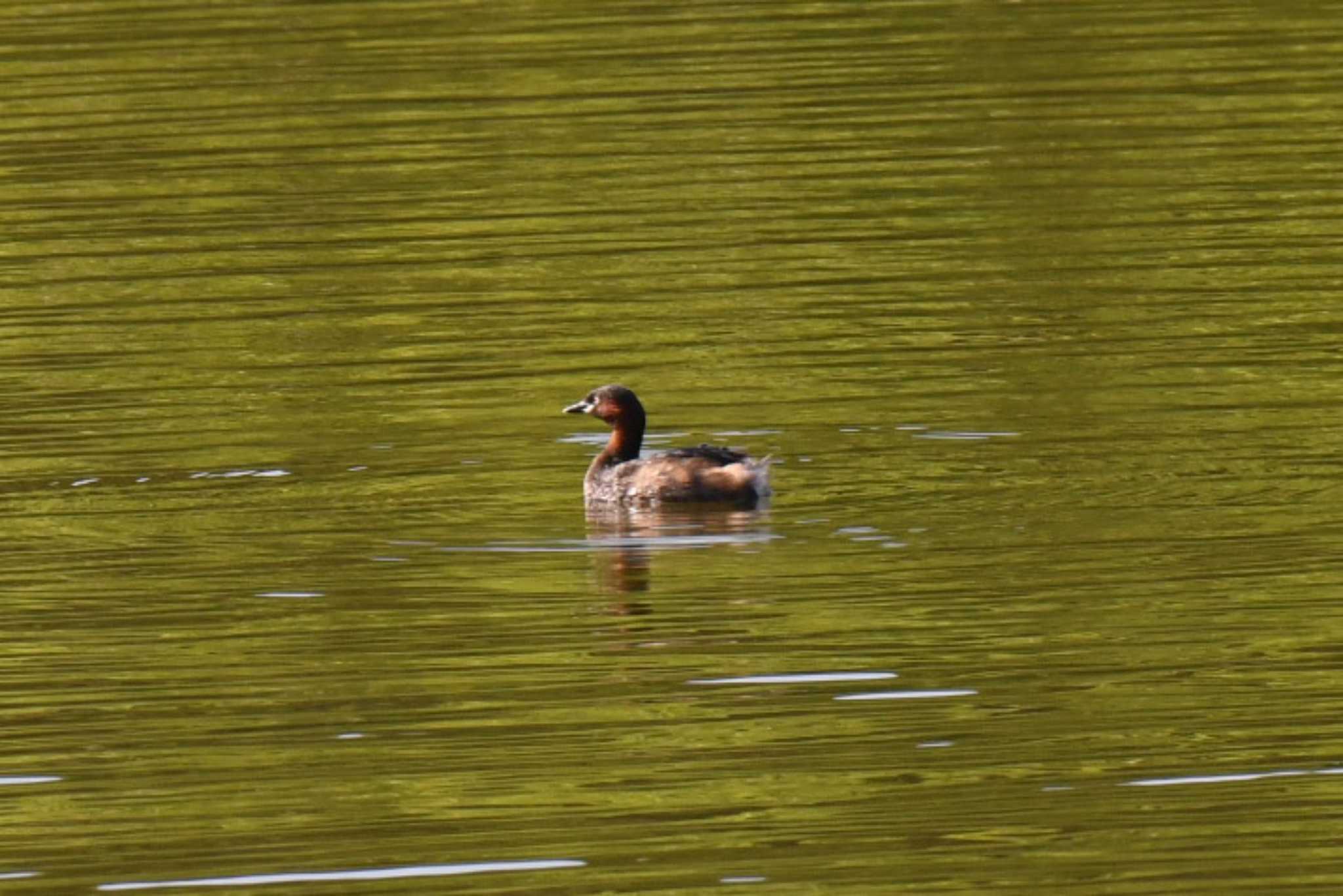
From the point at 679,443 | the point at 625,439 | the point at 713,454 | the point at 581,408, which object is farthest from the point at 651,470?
the point at 679,443

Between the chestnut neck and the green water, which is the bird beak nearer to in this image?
the chestnut neck

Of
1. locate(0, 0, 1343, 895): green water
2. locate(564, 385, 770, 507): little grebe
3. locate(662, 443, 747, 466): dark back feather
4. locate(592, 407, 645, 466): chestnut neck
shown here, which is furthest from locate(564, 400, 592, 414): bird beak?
locate(662, 443, 747, 466): dark back feather

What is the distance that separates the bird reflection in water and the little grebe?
7 centimetres

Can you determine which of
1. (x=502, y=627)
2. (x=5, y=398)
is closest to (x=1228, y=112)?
(x=5, y=398)

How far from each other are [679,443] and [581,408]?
0.63 metres

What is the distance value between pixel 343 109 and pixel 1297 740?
17.7m

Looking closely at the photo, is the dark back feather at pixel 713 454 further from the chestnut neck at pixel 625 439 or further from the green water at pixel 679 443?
the chestnut neck at pixel 625 439

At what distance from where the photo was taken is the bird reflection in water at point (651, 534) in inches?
550

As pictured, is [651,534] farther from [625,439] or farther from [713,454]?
[625,439]

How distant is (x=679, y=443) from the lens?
16469 mm

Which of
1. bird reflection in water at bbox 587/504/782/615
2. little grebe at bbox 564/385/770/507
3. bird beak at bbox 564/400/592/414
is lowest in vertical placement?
bird reflection in water at bbox 587/504/782/615

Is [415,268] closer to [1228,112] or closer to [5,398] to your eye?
[5,398]

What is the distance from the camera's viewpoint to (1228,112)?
25500mm

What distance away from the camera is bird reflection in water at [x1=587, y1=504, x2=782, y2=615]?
1396cm
